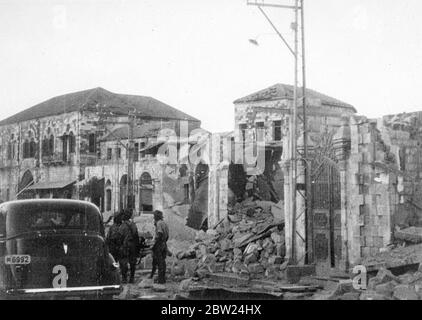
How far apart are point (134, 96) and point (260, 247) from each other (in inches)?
1174

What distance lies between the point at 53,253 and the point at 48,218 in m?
0.70

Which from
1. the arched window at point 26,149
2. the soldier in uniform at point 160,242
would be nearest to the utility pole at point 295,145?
the soldier in uniform at point 160,242

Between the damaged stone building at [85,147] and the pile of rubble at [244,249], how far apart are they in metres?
13.0

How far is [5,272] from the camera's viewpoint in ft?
25.0

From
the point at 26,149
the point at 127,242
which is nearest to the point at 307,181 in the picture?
the point at 127,242

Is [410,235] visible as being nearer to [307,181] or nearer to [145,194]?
[307,181]

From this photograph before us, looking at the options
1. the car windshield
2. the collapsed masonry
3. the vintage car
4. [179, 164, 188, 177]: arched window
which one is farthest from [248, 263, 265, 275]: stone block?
[179, 164, 188, 177]: arched window

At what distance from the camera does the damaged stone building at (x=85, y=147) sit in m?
32.6

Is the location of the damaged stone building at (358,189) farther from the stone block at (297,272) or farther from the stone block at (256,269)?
the stone block at (256,269)

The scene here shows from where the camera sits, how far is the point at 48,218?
330 inches

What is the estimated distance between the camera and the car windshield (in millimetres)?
7930

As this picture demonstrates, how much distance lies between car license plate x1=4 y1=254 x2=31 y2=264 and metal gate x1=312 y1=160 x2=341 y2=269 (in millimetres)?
7692
